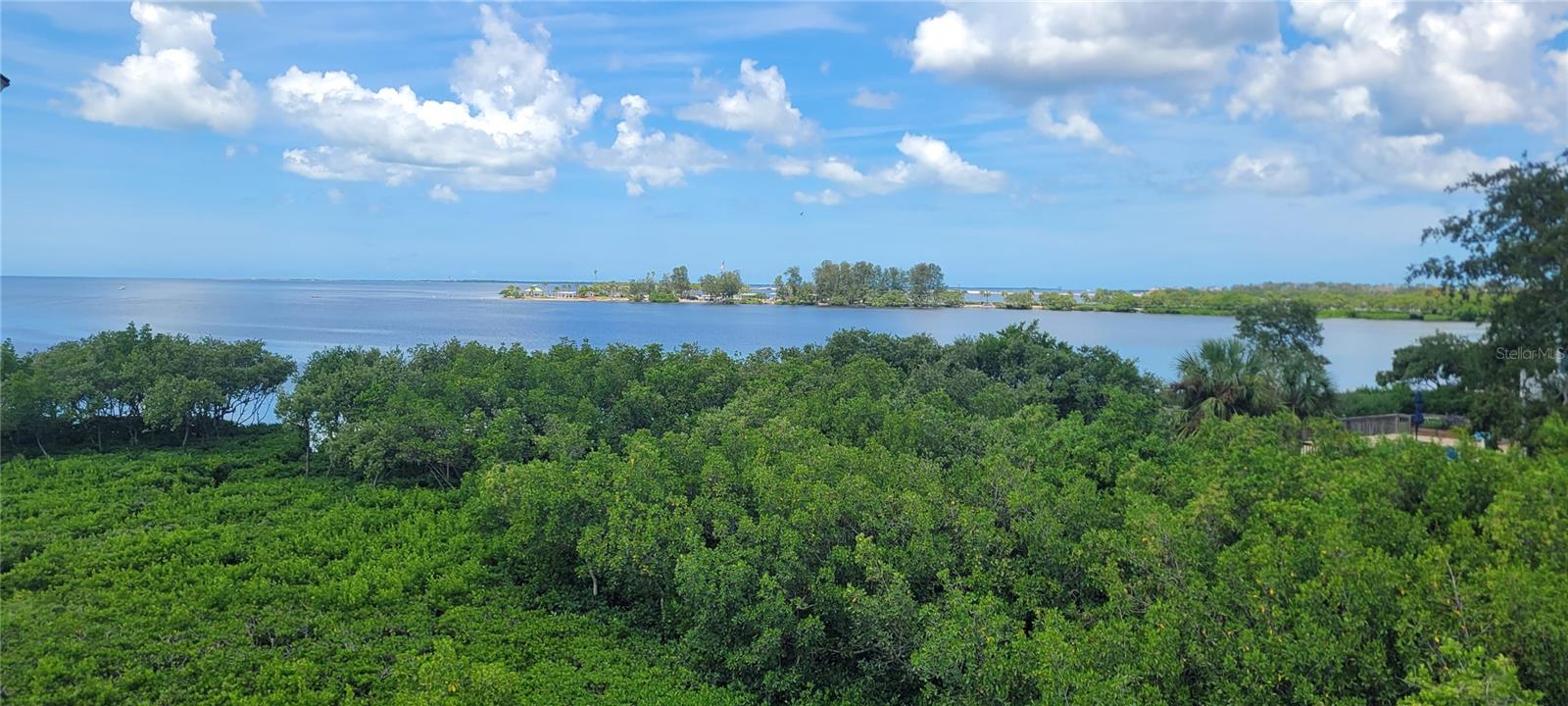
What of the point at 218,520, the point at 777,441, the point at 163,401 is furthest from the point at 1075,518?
the point at 163,401

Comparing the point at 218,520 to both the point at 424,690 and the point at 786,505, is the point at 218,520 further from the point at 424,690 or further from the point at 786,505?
the point at 786,505

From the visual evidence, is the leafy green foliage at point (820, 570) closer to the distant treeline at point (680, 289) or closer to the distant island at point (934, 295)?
the distant island at point (934, 295)

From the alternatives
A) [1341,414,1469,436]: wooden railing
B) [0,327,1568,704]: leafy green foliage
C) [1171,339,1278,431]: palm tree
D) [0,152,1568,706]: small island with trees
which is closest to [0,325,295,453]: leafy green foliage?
[0,152,1568,706]: small island with trees

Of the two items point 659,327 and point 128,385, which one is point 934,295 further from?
point 128,385

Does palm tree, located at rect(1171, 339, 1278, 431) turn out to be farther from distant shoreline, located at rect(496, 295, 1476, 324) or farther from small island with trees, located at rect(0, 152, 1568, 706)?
distant shoreline, located at rect(496, 295, 1476, 324)

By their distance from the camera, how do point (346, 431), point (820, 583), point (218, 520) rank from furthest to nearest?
point (346, 431)
point (218, 520)
point (820, 583)

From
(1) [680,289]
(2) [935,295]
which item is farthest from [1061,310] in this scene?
(1) [680,289]

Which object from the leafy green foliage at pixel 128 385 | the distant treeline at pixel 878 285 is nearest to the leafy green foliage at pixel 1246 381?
the leafy green foliage at pixel 128 385

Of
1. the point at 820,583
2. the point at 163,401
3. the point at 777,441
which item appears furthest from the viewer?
the point at 163,401
